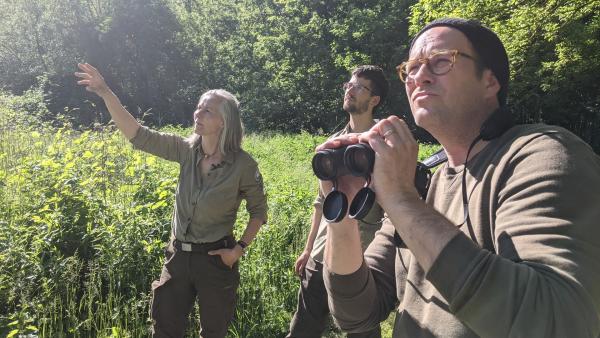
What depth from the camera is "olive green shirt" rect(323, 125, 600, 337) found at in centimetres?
97

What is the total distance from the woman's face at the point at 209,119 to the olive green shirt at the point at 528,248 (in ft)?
7.83

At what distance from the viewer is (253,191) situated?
3.44m

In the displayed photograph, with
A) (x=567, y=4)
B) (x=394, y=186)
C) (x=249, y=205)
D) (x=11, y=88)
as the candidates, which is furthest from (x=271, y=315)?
(x=11, y=88)

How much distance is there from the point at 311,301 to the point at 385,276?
5.56 feet

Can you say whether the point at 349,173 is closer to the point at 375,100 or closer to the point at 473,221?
the point at 473,221

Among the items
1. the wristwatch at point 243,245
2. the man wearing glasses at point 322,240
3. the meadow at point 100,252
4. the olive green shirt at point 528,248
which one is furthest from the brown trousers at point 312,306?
the olive green shirt at point 528,248

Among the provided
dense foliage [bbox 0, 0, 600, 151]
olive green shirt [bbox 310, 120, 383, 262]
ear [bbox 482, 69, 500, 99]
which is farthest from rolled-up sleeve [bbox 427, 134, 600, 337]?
dense foliage [bbox 0, 0, 600, 151]

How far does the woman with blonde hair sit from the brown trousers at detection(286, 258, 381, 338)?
53 cm

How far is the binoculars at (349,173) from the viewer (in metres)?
1.31

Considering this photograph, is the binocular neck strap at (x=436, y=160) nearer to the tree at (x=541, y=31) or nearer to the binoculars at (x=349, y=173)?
the binoculars at (x=349, y=173)

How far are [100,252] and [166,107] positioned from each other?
106 ft

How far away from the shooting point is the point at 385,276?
1.80m

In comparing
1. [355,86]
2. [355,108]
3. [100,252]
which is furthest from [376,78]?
[100,252]

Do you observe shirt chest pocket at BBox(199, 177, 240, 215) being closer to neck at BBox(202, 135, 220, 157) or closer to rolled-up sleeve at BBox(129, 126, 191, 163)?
neck at BBox(202, 135, 220, 157)
